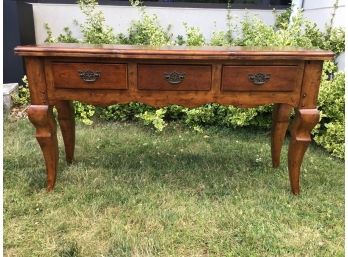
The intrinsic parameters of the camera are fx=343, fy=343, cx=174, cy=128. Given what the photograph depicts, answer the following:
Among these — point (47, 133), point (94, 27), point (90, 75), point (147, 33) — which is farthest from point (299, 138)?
point (94, 27)

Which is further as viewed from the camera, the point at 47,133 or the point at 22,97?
the point at 22,97

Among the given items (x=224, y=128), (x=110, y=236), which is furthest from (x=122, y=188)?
(x=224, y=128)

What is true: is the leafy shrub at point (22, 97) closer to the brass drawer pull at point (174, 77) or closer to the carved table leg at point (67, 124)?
the carved table leg at point (67, 124)

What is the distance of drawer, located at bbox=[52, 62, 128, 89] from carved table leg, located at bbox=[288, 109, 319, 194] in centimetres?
106

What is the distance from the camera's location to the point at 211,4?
408cm

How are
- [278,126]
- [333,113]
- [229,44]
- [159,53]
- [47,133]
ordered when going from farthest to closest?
[229,44] < [333,113] < [278,126] < [47,133] < [159,53]

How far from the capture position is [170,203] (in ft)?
7.18

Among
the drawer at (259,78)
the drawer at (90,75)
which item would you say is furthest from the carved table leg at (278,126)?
the drawer at (90,75)

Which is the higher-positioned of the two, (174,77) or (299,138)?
(174,77)

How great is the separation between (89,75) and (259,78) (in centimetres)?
98

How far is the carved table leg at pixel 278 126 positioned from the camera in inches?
97.8

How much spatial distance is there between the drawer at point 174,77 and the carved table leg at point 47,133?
0.59 meters

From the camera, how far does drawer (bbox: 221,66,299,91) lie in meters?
1.97

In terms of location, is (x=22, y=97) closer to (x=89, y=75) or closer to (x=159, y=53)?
(x=89, y=75)
